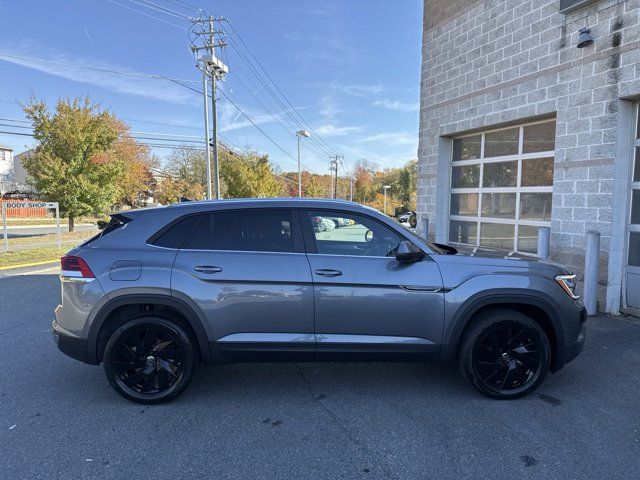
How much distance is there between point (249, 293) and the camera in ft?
11.2

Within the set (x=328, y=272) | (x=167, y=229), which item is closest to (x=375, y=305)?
(x=328, y=272)

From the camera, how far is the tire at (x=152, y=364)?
3.47m

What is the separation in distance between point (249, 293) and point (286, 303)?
30cm

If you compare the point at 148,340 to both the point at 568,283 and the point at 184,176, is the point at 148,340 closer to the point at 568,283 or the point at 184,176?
the point at 568,283

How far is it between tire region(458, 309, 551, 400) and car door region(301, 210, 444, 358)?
Answer: 0.33 meters

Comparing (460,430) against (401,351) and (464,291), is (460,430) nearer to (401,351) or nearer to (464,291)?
(401,351)

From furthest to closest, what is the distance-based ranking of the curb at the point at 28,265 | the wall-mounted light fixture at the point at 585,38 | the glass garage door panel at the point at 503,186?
the curb at the point at 28,265 < the glass garage door panel at the point at 503,186 < the wall-mounted light fixture at the point at 585,38

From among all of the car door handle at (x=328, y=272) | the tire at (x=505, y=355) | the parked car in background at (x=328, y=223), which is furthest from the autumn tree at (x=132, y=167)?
the tire at (x=505, y=355)

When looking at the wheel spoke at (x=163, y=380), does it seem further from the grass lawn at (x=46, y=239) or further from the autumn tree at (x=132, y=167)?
the autumn tree at (x=132, y=167)

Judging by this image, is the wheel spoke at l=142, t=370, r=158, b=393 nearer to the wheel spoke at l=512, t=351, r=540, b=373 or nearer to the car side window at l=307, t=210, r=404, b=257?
the car side window at l=307, t=210, r=404, b=257

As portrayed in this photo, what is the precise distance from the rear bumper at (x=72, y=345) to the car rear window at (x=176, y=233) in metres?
0.98

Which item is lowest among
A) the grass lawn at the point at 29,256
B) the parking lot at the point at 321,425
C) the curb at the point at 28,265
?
the parking lot at the point at 321,425

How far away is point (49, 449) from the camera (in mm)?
2873

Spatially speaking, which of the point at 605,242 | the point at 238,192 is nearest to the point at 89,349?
the point at 605,242
